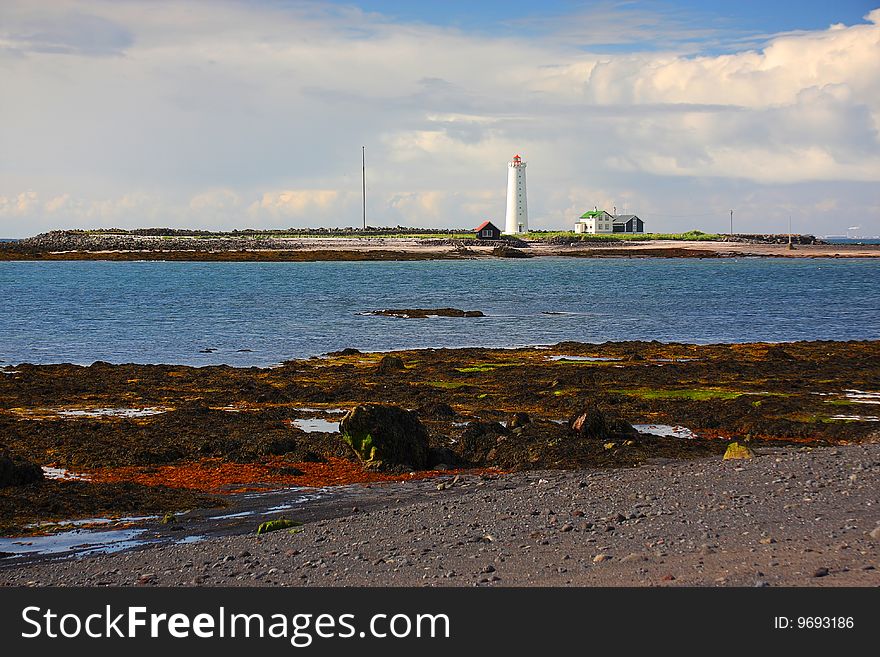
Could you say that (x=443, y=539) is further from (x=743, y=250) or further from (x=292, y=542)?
(x=743, y=250)

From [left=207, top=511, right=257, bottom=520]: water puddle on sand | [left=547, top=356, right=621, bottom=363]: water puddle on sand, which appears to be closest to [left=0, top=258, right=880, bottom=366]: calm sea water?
[left=547, top=356, right=621, bottom=363]: water puddle on sand

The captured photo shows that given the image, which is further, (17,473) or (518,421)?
(518,421)

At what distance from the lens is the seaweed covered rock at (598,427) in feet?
66.3

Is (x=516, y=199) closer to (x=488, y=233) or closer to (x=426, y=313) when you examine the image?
(x=488, y=233)

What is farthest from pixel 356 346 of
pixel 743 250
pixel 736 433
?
pixel 743 250

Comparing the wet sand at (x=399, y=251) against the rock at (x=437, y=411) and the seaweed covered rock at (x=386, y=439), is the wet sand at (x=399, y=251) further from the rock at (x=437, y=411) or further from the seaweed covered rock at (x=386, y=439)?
the seaweed covered rock at (x=386, y=439)

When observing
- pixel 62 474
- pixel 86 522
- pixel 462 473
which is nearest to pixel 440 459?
pixel 462 473

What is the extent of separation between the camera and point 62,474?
1812 cm

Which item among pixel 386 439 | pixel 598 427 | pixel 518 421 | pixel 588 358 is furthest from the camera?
pixel 588 358

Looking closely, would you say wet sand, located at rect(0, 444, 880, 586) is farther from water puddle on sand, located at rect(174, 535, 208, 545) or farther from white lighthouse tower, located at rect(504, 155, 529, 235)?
white lighthouse tower, located at rect(504, 155, 529, 235)

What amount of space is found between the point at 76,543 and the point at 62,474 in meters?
4.97

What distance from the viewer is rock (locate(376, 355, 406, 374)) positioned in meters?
32.1

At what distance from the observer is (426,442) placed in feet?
61.7

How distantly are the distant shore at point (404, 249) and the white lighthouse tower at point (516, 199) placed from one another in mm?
6079
